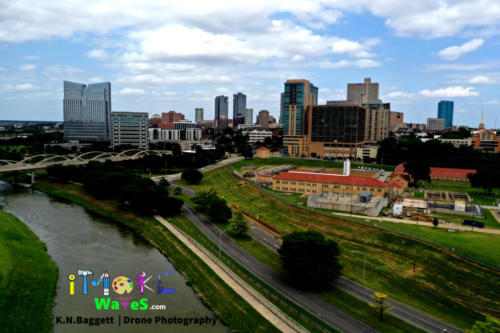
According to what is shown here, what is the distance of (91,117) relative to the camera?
195250mm

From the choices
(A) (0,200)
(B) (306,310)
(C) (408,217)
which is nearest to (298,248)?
(B) (306,310)

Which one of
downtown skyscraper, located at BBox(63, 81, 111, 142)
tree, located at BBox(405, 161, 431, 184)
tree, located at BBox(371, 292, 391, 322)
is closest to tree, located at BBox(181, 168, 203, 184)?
tree, located at BBox(405, 161, 431, 184)

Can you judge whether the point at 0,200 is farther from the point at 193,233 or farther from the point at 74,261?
the point at 193,233

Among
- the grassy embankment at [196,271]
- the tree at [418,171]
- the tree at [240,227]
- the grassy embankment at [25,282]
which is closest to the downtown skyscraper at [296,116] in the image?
the tree at [418,171]

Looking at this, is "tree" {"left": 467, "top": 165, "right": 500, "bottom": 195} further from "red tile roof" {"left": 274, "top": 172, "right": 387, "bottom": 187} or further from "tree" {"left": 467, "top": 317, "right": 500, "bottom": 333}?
"tree" {"left": 467, "top": 317, "right": 500, "bottom": 333}

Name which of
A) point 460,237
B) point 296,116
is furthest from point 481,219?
point 296,116

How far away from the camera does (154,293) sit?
1362 inches

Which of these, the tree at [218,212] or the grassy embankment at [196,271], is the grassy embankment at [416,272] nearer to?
the tree at [218,212]

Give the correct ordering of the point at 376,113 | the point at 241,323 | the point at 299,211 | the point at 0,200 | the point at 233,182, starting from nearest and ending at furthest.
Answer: the point at 241,323 < the point at 299,211 < the point at 0,200 < the point at 233,182 < the point at 376,113

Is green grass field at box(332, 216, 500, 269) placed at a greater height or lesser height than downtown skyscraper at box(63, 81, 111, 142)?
lesser

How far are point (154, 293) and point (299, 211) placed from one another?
32.4 metres

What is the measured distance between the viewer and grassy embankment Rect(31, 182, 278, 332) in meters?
29.3

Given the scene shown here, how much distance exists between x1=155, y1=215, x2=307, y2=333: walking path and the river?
11.1 feet

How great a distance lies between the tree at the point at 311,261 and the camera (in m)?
34.7
